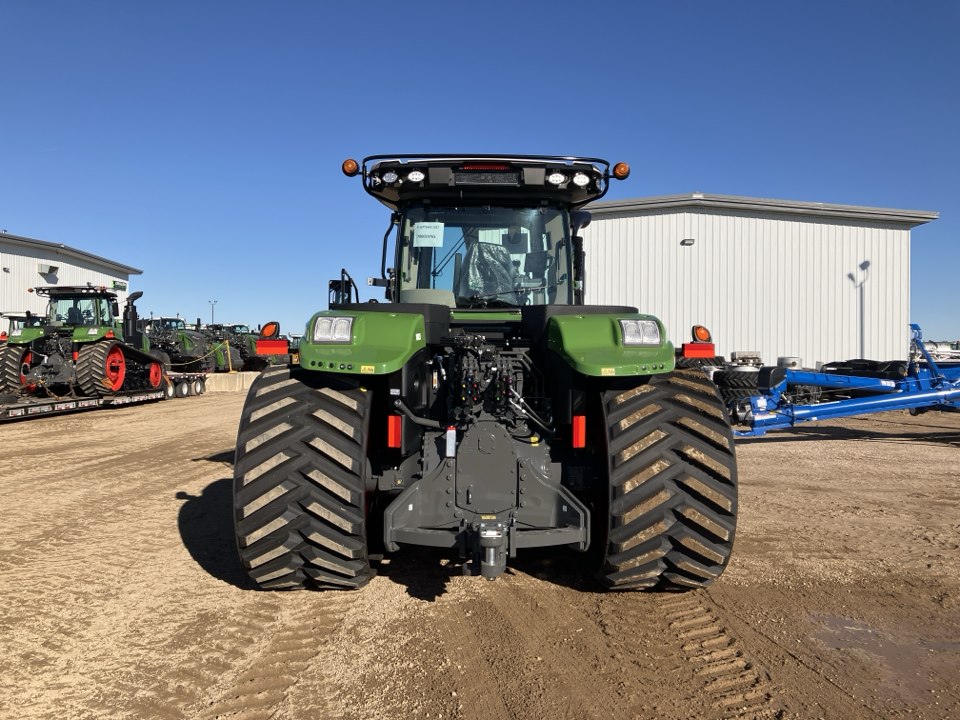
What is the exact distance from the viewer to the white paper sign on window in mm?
4750

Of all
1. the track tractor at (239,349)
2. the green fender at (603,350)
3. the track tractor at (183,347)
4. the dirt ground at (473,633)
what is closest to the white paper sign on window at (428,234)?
the green fender at (603,350)

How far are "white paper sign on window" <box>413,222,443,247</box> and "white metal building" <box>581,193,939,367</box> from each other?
14.2m

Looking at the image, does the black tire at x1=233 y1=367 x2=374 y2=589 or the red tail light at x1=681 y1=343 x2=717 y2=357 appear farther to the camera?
the red tail light at x1=681 y1=343 x2=717 y2=357

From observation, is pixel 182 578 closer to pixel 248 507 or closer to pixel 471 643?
pixel 248 507

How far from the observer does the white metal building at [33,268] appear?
93.8 ft

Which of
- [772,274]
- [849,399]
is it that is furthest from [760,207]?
[849,399]

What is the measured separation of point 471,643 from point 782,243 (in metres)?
17.9

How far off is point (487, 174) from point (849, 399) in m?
8.26

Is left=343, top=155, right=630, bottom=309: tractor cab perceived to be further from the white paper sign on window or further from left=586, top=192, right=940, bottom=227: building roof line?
left=586, top=192, right=940, bottom=227: building roof line

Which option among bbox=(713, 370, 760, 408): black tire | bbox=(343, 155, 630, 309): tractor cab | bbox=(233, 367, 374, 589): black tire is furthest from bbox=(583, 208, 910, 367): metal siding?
bbox=(233, 367, 374, 589): black tire

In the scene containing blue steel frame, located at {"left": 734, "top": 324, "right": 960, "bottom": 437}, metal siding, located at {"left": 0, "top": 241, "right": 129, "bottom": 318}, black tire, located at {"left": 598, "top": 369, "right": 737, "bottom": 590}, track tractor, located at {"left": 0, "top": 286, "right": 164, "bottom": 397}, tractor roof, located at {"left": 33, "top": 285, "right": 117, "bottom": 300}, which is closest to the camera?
black tire, located at {"left": 598, "top": 369, "right": 737, "bottom": 590}

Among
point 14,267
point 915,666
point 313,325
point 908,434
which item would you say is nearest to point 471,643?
point 313,325

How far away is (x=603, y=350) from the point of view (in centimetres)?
334

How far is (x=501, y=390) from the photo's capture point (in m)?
3.54
